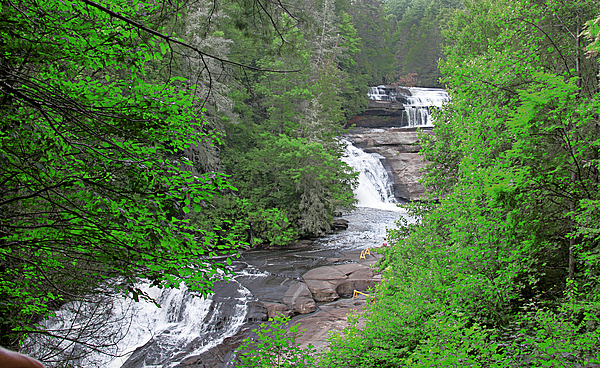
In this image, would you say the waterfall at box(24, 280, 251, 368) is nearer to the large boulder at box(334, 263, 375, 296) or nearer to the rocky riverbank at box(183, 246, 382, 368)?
the rocky riverbank at box(183, 246, 382, 368)

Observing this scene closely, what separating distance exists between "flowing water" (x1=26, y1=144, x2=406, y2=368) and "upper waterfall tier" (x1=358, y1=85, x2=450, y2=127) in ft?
71.2

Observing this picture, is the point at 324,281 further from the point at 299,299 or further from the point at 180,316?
the point at 180,316

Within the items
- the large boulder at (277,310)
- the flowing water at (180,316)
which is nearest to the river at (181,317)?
the flowing water at (180,316)

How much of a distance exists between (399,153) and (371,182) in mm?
3784

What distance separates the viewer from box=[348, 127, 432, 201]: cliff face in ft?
88.9

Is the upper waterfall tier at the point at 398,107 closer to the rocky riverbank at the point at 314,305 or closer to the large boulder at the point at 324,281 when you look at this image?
the rocky riverbank at the point at 314,305

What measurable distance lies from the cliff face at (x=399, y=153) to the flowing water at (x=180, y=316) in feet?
32.8

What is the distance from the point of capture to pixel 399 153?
28.8 m

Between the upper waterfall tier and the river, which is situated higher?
the upper waterfall tier

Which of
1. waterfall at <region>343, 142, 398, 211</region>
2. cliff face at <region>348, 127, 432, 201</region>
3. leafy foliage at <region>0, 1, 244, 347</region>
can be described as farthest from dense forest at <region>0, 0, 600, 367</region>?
cliff face at <region>348, 127, 432, 201</region>

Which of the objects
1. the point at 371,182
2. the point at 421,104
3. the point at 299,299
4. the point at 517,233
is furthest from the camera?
the point at 421,104

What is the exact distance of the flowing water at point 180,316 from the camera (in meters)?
6.98

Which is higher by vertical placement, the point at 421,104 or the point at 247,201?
the point at 421,104

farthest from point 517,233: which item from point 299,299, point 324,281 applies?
point 324,281
